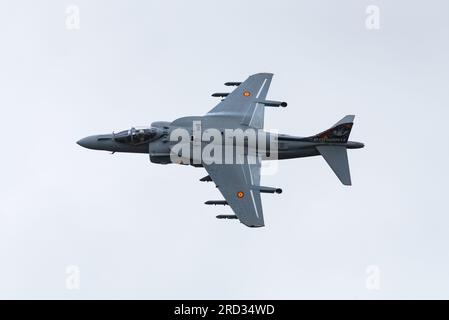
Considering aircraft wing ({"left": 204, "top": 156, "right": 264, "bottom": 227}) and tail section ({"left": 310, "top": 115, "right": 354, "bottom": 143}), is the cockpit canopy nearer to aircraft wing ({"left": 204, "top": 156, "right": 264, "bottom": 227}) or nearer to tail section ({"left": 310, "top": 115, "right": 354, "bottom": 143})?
aircraft wing ({"left": 204, "top": 156, "right": 264, "bottom": 227})

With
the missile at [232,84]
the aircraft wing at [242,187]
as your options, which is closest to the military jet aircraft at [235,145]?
the aircraft wing at [242,187]

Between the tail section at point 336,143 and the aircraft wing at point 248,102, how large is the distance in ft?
15.7

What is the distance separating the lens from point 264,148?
68000mm

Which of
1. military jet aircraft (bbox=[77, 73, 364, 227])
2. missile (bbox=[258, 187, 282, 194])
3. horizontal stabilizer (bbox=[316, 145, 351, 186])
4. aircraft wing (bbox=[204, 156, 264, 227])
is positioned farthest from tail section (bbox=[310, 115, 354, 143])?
missile (bbox=[258, 187, 282, 194])

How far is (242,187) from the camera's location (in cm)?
6488

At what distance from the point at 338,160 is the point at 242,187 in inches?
278

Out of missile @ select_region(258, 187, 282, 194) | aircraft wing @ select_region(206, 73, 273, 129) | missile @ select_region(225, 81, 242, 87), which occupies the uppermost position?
missile @ select_region(225, 81, 242, 87)

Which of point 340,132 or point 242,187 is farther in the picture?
point 340,132

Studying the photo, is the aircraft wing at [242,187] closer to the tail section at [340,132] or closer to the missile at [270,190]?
the missile at [270,190]

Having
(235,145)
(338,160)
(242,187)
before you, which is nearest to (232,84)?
(235,145)

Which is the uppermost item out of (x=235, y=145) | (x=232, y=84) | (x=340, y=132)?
(x=232, y=84)

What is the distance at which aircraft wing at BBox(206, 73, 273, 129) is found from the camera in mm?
70000

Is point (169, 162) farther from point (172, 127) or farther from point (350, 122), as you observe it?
point (350, 122)

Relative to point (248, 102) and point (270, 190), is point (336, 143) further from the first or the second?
point (248, 102)
